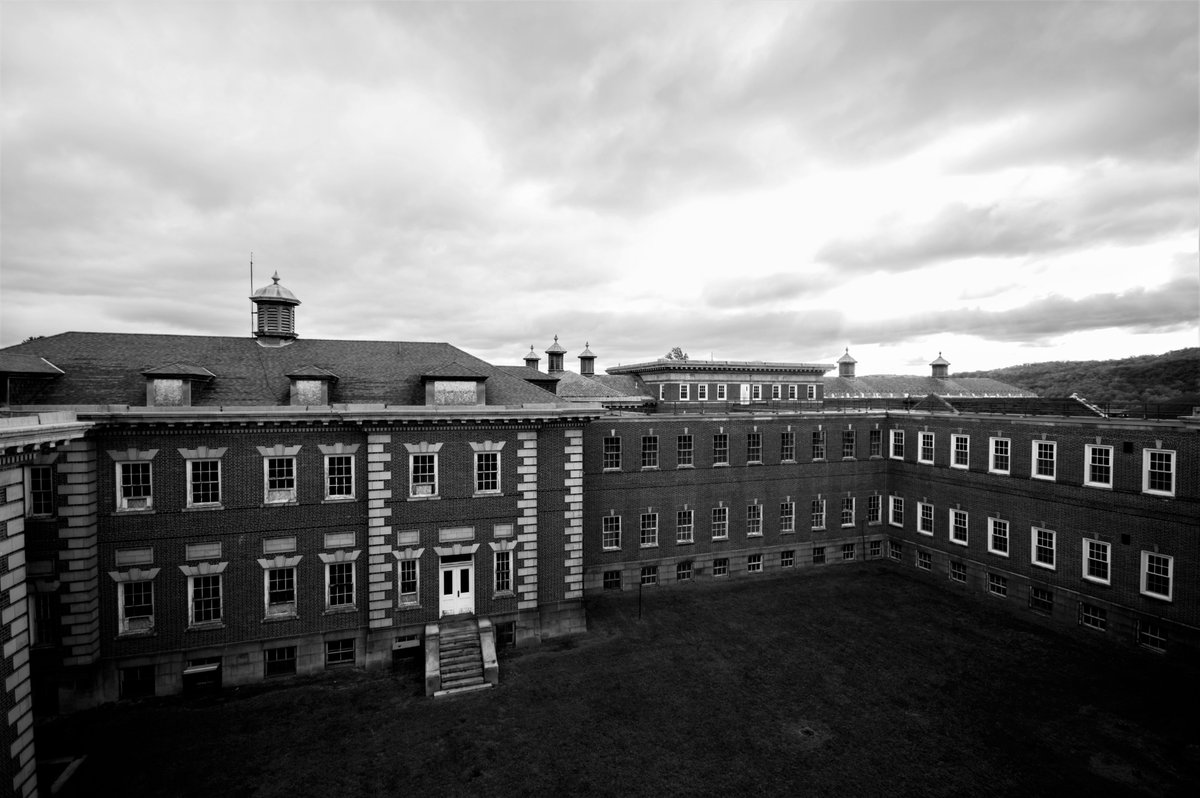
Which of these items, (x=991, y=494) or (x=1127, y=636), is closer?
(x=1127, y=636)

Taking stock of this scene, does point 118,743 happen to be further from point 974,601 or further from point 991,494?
point 991,494

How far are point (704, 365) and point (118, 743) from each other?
51.6 meters

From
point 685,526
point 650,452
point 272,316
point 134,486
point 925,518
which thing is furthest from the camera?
point 925,518

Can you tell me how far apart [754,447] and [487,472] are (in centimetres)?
1835

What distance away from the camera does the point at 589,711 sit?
2102 centimetres

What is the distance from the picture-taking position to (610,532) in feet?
109

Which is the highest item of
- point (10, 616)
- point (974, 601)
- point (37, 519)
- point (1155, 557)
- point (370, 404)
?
point (370, 404)

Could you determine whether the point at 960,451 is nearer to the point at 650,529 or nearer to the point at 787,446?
the point at 787,446

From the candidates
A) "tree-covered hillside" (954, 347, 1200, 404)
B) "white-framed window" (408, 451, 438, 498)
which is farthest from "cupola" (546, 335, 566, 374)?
"tree-covered hillside" (954, 347, 1200, 404)

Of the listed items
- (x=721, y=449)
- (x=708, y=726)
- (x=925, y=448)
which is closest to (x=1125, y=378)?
(x=925, y=448)

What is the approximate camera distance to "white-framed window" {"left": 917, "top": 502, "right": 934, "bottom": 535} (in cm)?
3628

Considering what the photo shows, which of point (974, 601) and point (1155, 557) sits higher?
point (1155, 557)

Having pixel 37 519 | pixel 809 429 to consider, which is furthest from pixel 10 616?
pixel 809 429

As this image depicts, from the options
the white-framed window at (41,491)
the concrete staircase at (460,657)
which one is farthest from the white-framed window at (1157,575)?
the white-framed window at (41,491)
